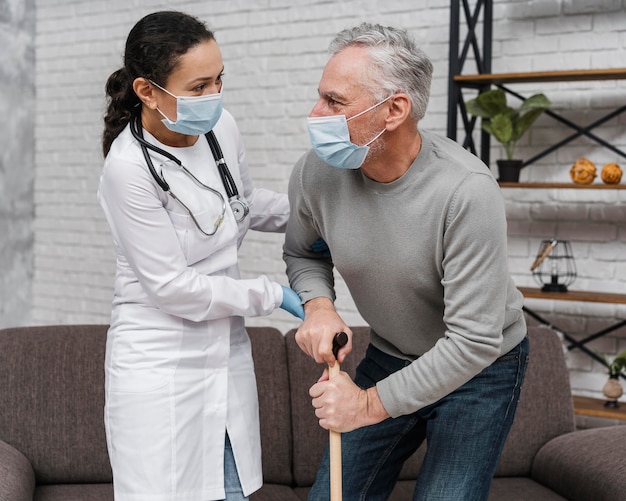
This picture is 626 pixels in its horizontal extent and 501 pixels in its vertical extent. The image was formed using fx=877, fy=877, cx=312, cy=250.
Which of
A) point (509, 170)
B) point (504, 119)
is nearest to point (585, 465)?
point (509, 170)

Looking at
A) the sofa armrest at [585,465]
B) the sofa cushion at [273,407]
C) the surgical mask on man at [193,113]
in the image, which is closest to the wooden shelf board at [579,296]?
the sofa armrest at [585,465]

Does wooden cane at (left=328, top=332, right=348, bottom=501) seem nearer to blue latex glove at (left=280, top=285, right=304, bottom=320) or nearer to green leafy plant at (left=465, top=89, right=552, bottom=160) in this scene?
blue latex glove at (left=280, top=285, right=304, bottom=320)

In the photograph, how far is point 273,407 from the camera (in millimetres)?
2564

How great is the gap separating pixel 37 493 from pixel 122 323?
0.90 metres

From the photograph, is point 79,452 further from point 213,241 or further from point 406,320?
point 406,320

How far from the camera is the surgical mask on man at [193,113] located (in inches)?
67.6

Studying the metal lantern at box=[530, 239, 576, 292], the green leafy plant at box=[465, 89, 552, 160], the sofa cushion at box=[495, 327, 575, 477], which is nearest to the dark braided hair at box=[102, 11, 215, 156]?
the sofa cushion at box=[495, 327, 575, 477]

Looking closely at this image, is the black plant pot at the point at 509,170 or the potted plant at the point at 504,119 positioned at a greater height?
the potted plant at the point at 504,119

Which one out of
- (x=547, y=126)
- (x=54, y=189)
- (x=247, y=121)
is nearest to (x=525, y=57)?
(x=547, y=126)

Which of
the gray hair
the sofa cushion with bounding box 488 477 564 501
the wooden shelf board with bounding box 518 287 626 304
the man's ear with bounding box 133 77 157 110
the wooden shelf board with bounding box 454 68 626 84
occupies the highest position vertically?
the gray hair

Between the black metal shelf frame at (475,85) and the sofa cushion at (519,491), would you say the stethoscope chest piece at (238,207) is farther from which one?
the black metal shelf frame at (475,85)

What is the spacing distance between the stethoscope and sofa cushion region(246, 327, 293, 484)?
33.5 inches

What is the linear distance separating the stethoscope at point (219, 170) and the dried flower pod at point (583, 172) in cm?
170

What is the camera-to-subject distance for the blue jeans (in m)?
1.75
